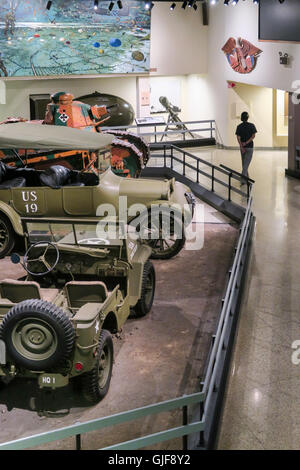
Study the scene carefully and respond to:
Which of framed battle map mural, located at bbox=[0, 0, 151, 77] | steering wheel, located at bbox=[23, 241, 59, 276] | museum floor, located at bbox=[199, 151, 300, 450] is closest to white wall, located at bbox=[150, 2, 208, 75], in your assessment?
framed battle map mural, located at bbox=[0, 0, 151, 77]

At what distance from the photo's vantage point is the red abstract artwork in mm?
18469

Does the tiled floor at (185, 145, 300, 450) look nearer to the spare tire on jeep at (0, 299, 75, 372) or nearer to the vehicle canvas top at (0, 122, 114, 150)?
the spare tire on jeep at (0, 299, 75, 372)

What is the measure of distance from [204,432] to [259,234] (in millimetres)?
6943

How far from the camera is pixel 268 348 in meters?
7.78

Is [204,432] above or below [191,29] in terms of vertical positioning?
below

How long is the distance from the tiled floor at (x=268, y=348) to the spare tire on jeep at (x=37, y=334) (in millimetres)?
1710

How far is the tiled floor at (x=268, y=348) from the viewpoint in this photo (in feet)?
20.2

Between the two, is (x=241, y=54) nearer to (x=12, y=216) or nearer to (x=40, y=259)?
(x=12, y=216)

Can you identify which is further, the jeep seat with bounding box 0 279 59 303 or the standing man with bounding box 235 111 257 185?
the standing man with bounding box 235 111 257 185

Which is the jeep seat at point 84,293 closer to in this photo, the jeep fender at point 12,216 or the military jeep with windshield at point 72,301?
Answer: the military jeep with windshield at point 72,301

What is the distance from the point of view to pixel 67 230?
812 centimetres

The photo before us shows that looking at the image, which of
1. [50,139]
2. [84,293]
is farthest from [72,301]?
[50,139]
